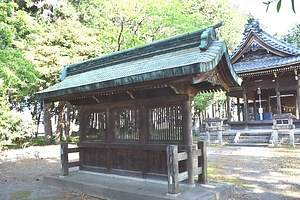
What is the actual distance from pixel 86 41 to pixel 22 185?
1118 centimetres

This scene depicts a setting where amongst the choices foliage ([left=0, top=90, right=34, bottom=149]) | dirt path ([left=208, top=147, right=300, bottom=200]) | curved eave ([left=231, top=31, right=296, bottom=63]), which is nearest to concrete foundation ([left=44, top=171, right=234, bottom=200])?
dirt path ([left=208, top=147, right=300, bottom=200])

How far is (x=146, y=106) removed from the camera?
618 cm

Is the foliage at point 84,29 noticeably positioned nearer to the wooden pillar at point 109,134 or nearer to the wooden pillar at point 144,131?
the wooden pillar at point 109,134

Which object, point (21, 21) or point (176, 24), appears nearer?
point (21, 21)

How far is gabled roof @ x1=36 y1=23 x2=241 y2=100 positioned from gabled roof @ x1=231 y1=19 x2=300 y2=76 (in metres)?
11.0

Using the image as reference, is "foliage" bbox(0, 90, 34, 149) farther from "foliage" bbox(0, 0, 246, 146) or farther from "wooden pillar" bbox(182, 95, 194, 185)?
"wooden pillar" bbox(182, 95, 194, 185)

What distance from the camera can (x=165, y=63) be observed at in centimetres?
534

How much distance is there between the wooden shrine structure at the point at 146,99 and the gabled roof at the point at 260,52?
36.0ft

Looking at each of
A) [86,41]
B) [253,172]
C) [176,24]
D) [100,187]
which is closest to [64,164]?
[100,187]

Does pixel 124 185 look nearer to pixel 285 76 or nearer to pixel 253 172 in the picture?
pixel 253 172

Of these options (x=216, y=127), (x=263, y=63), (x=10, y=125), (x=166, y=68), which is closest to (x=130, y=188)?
(x=166, y=68)

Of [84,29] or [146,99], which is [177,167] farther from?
[84,29]

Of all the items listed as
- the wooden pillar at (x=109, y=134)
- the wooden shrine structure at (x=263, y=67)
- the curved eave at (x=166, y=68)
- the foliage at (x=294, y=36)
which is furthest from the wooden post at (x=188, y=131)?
the foliage at (x=294, y=36)

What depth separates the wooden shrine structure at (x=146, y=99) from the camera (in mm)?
5102
